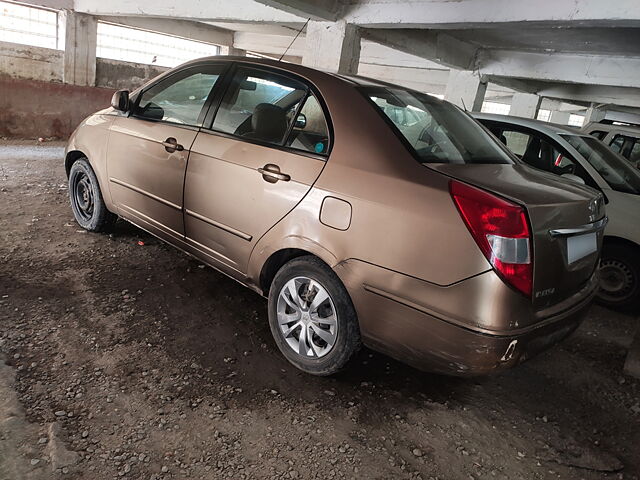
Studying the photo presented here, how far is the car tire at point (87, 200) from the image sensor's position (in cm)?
417

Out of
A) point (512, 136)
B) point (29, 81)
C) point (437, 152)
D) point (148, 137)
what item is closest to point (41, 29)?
point (29, 81)

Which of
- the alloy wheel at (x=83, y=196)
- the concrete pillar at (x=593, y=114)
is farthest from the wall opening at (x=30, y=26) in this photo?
the concrete pillar at (x=593, y=114)

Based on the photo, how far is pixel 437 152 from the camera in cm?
251

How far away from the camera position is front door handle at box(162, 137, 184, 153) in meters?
3.22

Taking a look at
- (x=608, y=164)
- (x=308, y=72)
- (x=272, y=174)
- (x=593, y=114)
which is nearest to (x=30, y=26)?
(x=308, y=72)

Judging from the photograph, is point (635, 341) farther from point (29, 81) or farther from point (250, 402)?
point (29, 81)

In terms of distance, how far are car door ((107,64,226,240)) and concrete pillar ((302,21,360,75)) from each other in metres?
3.61

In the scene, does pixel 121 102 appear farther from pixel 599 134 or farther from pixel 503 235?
pixel 599 134

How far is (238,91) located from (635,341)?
3570mm

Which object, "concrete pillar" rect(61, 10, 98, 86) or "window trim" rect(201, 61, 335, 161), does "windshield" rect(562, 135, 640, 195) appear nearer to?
"window trim" rect(201, 61, 335, 161)

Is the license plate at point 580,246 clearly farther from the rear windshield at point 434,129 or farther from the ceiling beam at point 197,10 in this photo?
the ceiling beam at point 197,10

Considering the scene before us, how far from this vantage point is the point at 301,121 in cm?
272

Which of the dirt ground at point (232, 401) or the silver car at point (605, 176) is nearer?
the dirt ground at point (232, 401)

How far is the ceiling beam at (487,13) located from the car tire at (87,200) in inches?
175
